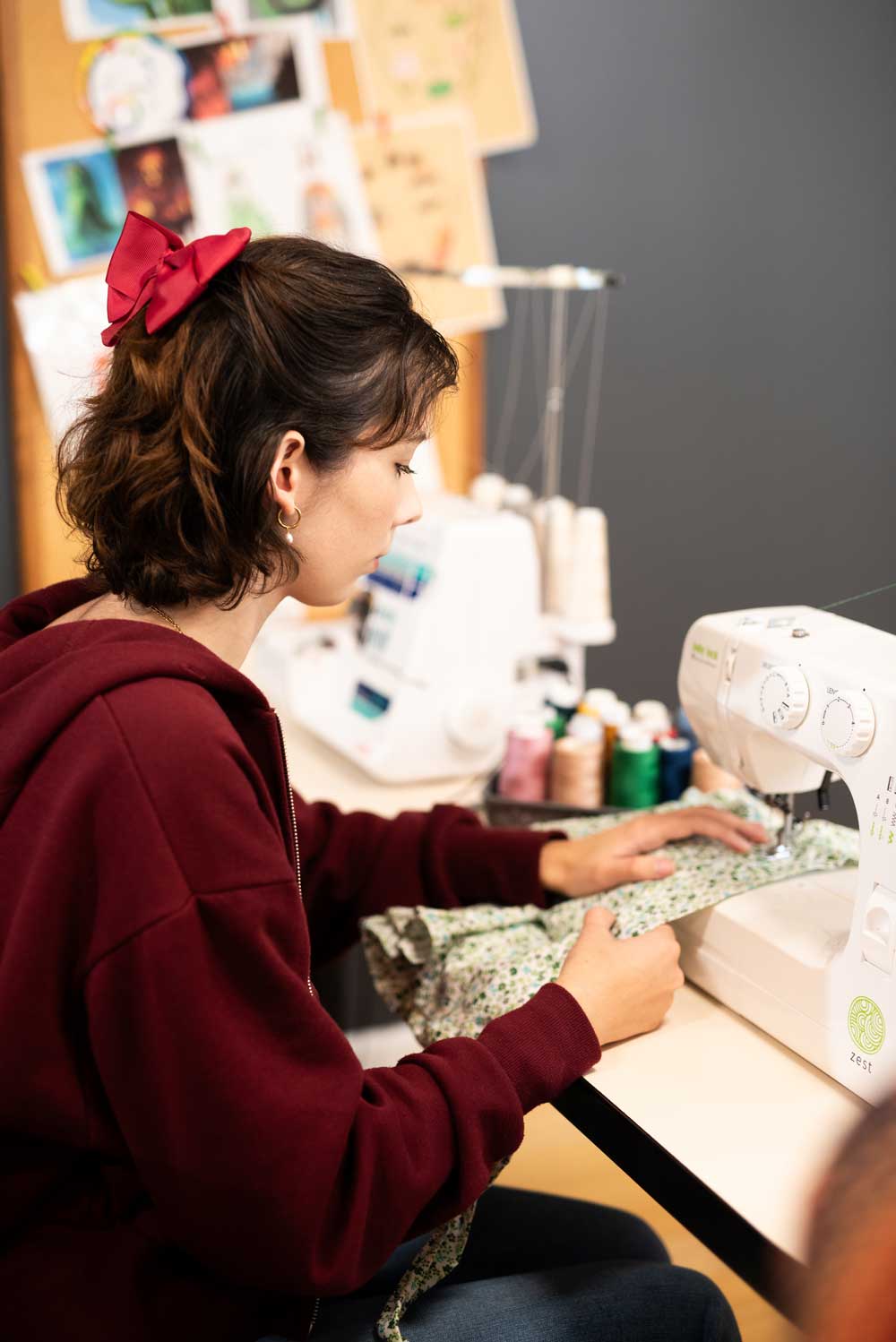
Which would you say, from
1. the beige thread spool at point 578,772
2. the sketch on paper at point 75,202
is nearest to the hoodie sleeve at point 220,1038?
the beige thread spool at point 578,772

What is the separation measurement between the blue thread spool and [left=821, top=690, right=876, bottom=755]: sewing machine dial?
0.63 meters

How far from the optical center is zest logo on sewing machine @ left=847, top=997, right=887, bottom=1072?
41.4 inches

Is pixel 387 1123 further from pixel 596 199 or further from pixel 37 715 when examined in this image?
pixel 596 199

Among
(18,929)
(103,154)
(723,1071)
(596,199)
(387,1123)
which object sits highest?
(103,154)

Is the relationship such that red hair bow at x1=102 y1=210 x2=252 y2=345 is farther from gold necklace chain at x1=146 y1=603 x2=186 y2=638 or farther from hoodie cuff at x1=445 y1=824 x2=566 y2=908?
hoodie cuff at x1=445 y1=824 x2=566 y2=908

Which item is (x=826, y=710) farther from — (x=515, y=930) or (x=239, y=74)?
(x=239, y=74)

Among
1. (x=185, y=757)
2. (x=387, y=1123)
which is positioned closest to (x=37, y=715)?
(x=185, y=757)

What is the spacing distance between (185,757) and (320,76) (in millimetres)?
2019

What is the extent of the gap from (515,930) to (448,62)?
1922 millimetres

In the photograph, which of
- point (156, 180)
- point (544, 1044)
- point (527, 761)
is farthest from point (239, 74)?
point (544, 1044)

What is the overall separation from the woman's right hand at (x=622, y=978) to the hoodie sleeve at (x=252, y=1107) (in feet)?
0.69

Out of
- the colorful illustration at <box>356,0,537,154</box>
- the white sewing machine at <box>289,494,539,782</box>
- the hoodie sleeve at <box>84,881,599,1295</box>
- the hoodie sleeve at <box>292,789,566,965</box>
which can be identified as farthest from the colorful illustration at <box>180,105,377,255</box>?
the hoodie sleeve at <box>84,881,599,1295</box>

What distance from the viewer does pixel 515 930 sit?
132 cm

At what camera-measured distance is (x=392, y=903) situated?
141cm
